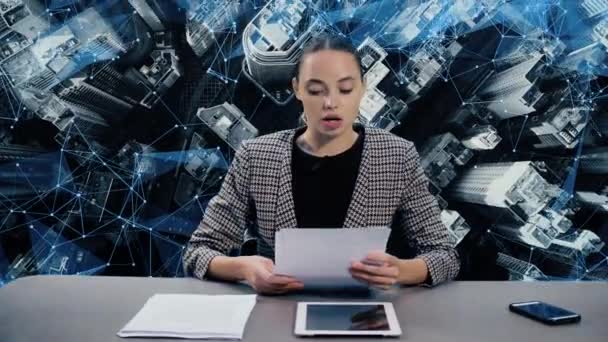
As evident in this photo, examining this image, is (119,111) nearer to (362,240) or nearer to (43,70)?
(43,70)

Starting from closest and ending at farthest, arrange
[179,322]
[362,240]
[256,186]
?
[179,322]
[362,240]
[256,186]

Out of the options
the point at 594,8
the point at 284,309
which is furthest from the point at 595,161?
the point at 284,309

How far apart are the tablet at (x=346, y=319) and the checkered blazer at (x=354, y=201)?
48 centimetres

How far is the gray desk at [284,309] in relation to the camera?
45.2 inches

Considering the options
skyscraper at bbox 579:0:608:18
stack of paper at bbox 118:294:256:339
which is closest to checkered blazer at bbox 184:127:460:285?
stack of paper at bbox 118:294:256:339

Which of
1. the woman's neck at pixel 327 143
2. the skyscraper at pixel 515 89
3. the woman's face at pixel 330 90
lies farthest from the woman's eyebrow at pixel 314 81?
the skyscraper at pixel 515 89

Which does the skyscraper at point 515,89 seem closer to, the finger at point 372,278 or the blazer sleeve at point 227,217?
the blazer sleeve at point 227,217

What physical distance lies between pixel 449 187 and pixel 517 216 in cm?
35

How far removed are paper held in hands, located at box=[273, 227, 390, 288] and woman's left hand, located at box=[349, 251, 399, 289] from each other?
0.6 inches

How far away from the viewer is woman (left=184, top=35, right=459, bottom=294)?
1728 mm

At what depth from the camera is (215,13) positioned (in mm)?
2590

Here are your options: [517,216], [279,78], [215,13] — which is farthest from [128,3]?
[517,216]

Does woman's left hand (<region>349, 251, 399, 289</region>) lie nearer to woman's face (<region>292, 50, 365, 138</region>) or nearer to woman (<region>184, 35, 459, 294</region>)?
woman (<region>184, 35, 459, 294</region>)

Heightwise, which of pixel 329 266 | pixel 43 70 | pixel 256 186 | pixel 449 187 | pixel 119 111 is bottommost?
pixel 449 187
